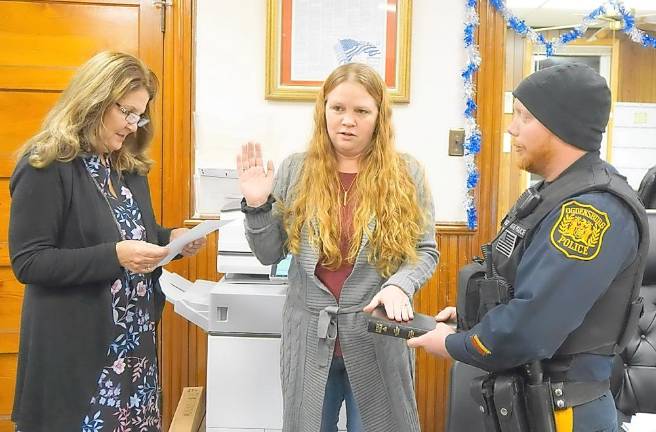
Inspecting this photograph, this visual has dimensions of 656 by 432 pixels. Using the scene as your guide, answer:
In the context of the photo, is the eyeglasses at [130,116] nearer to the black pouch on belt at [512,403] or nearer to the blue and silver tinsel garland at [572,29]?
the black pouch on belt at [512,403]

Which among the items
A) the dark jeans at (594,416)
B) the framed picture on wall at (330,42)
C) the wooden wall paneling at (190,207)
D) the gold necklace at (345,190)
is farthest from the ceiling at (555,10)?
the dark jeans at (594,416)

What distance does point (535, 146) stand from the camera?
1.14 meters

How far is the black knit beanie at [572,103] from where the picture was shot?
3.57 feet

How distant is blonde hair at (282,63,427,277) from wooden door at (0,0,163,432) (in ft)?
3.67

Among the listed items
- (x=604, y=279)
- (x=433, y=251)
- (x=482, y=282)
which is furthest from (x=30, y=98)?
(x=604, y=279)

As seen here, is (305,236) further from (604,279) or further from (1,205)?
(1,205)

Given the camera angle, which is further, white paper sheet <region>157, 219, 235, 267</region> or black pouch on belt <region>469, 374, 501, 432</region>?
white paper sheet <region>157, 219, 235, 267</region>

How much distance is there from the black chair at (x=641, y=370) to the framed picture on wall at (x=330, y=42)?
3.87 ft

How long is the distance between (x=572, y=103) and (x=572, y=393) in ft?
1.80

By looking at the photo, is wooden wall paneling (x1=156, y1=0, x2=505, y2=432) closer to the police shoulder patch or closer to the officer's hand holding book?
the officer's hand holding book

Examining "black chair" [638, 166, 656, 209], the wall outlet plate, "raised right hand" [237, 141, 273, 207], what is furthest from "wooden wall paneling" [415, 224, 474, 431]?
"raised right hand" [237, 141, 273, 207]

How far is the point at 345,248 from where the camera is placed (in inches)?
59.4

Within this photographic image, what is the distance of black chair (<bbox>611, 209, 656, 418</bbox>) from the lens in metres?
1.73

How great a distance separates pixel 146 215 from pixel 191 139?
1005 mm
